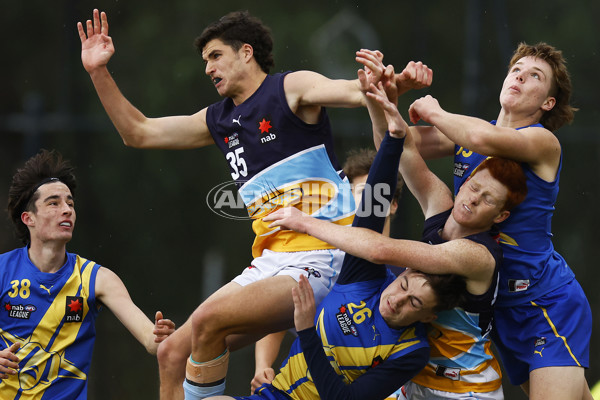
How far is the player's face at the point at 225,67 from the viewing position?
132 inches

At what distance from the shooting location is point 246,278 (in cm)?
315

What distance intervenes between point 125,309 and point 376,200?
143cm

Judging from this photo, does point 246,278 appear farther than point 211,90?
No

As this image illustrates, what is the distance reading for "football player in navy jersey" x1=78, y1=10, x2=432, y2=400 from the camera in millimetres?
2988

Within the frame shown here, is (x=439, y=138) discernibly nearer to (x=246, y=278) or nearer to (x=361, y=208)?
(x=361, y=208)

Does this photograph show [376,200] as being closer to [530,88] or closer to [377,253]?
[377,253]

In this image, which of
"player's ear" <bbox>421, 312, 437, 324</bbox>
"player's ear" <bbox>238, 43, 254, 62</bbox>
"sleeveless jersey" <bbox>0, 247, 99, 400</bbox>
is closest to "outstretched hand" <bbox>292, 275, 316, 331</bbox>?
"player's ear" <bbox>421, 312, 437, 324</bbox>

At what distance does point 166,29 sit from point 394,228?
7.18ft

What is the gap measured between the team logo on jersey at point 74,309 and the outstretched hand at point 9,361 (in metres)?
0.30

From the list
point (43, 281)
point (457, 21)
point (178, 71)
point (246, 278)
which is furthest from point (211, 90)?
point (246, 278)

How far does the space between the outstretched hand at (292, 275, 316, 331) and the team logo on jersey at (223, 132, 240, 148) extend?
0.69 meters

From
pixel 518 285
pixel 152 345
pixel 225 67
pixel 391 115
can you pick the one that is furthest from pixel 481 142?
pixel 152 345

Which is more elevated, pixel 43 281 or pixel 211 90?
pixel 211 90

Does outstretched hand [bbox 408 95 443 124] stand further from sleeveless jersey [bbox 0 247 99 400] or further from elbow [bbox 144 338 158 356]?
sleeveless jersey [bbox 0 247 99 400]
